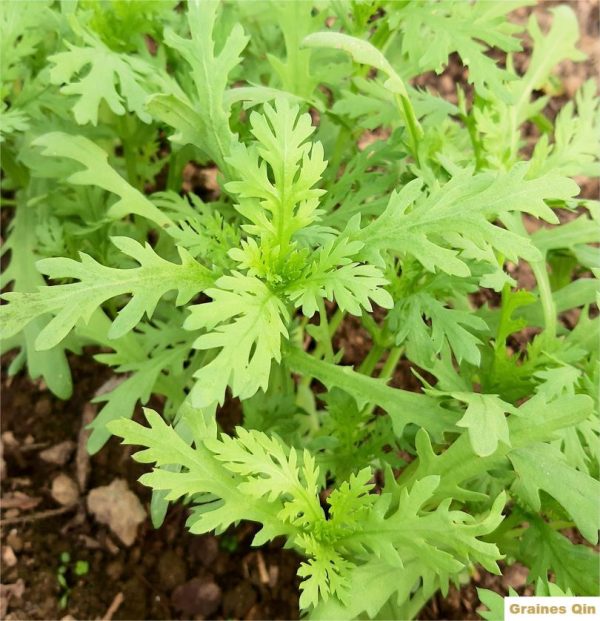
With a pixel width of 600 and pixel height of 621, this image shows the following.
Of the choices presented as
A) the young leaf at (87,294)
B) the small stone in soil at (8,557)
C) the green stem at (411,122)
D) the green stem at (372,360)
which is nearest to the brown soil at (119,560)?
the small stone in soil at (8,557)

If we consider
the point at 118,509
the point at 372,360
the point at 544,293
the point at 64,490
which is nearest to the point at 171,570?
the point at 118,509

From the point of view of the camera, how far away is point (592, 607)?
133cm

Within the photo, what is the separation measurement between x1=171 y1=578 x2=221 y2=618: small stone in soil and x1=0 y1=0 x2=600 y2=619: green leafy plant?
370mm

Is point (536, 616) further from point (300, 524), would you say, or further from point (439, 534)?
point (300, 524)

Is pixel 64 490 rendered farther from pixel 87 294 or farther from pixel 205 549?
pixel 87 294

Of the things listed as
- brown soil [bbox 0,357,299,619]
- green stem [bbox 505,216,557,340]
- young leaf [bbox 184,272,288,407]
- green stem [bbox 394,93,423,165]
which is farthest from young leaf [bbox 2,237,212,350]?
brown soil [bbox 0,357,299,619]

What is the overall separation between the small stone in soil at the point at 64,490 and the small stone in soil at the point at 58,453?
4cm

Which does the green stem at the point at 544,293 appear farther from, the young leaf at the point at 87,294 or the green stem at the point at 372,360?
Answer: the young leaf at the point at 87,294

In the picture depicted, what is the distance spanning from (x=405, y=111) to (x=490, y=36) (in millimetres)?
289

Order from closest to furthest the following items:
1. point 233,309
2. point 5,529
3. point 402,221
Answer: point 233,309
point 402,221
point 5,529

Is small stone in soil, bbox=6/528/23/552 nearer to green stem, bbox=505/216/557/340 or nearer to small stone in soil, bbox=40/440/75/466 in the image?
small stone in soil, bbox=40/440/75/466

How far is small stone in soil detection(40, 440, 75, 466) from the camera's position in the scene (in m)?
1.92

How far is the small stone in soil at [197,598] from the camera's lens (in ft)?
5.75

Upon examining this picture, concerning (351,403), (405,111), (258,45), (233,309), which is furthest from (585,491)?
(258,45)
